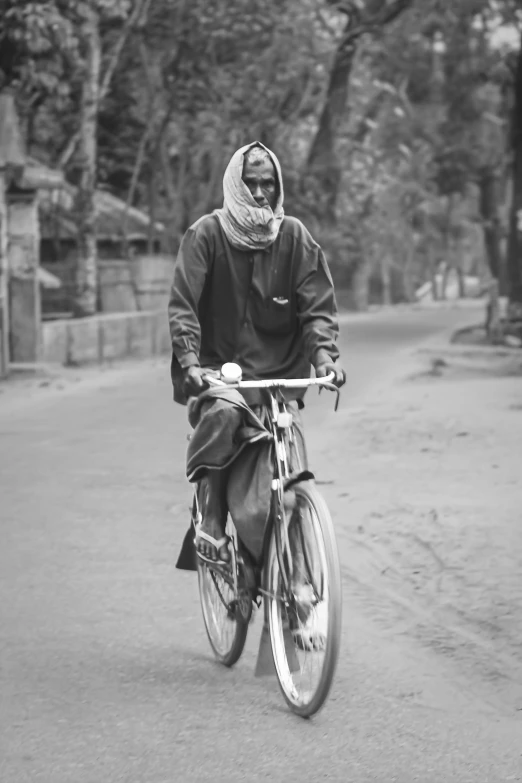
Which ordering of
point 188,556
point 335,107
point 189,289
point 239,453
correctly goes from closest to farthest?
1. point 239,453
2. point 189,289
3. point 188,556
4. point 335,107

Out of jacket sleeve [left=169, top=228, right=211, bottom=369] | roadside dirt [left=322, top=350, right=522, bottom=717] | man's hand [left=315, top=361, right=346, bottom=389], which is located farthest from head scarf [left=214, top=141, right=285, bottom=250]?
roadside dirt [left=322, top=350, right=522, bottom=717]

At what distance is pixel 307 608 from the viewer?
4562 millimetres

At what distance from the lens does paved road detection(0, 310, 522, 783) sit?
4.14 meters

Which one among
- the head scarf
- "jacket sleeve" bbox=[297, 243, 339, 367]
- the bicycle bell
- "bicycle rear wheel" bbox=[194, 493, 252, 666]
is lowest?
"bicycle rear wheel" bbox=[194, 493, 252, 666]

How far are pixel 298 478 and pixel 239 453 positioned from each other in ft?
1.15

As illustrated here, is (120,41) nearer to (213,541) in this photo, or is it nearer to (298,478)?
(213,541)

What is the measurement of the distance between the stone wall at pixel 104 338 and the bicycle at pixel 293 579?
47.6 ft

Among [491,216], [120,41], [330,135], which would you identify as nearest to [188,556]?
[120,41]

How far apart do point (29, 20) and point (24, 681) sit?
14.0 meters

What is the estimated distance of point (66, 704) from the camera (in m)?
4.73

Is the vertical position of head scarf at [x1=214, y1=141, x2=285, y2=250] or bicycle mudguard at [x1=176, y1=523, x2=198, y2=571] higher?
head scarf at [x1=214, y1=141, x2=285, y2=250]

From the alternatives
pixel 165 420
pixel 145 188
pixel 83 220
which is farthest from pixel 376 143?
pixel 165 420

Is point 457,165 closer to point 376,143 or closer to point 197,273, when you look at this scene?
point 376,143

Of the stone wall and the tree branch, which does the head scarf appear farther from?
the tree branch
